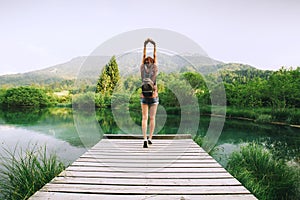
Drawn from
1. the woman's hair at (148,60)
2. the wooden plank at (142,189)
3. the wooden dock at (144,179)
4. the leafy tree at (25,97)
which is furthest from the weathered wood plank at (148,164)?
the leafy tree at (25,97)

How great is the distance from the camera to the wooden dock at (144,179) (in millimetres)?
1915

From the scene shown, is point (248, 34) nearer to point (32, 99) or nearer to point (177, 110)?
point (177, 110)

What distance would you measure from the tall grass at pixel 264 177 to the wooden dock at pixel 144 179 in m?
0.51

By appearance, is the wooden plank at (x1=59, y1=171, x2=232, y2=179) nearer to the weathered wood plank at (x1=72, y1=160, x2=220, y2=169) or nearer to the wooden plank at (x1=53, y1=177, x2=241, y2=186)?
the wooden plank at (x1=53, y1=177, x2=241, y2=186)

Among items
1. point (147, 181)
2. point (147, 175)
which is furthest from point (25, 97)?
point (147, 181)

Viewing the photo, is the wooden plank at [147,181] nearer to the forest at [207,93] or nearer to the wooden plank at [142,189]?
the wooden plank at [142,189]

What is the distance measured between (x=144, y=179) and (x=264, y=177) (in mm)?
2049

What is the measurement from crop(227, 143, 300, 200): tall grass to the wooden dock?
0.51m

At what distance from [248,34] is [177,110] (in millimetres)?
9043

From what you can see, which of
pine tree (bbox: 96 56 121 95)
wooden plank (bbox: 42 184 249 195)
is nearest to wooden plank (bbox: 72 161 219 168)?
wooden plank (bbox: 42 184 249 195)

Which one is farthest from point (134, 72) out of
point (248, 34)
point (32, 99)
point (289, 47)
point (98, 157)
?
point (32, 99)

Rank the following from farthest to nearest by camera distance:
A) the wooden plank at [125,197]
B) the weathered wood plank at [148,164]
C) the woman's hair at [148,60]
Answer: the woman's hair at [148,60] → the weathered wood plank at [148,164] → the wooden plank at [125,197]

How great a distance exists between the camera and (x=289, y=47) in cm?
2231

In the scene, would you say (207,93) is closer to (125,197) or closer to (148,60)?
(148,60)
